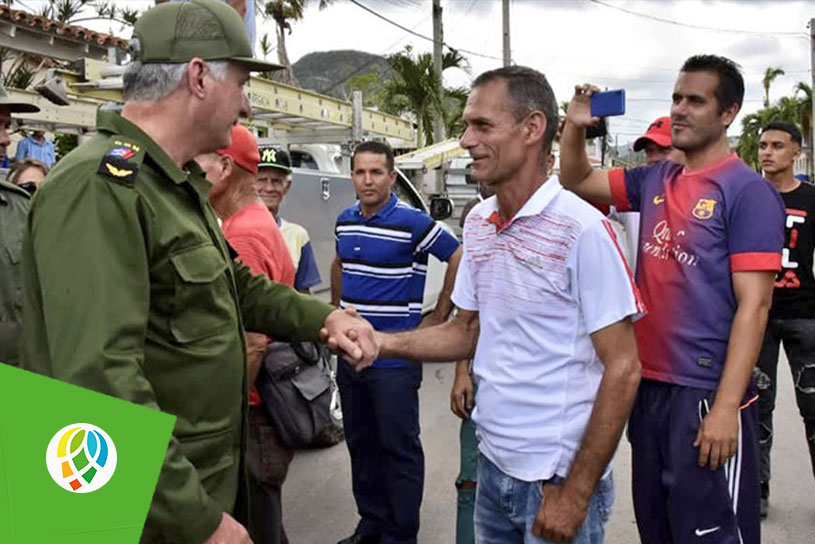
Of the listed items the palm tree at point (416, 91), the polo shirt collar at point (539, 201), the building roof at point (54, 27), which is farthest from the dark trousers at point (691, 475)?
the palm tree at point (416, 91)

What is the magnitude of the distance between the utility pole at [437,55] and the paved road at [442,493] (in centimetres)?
1583

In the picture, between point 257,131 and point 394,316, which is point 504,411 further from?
point 257,131

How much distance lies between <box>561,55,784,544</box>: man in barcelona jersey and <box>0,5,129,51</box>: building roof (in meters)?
8.90

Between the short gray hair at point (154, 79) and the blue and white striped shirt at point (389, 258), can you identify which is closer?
the short gray hair at point (154, 79)

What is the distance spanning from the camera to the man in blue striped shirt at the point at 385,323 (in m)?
3.89

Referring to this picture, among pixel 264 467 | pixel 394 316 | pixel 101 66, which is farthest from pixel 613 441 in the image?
pixel 101 66

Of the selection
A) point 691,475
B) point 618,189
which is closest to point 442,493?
point 691,475

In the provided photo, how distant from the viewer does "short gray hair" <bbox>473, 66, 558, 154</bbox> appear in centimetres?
219

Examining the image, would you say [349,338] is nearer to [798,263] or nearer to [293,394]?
[293,394]

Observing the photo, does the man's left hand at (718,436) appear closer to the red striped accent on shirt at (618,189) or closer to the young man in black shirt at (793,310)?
the red striped accent on shirt at (618,189)

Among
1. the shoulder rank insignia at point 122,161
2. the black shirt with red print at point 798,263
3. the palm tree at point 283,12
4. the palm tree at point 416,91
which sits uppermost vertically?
the palm tree at point 283,12

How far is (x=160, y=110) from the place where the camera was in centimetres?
191

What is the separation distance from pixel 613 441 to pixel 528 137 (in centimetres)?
88

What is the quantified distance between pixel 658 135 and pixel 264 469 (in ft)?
7.87
